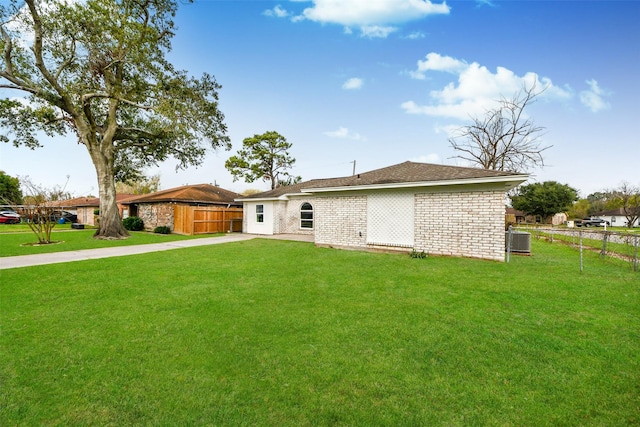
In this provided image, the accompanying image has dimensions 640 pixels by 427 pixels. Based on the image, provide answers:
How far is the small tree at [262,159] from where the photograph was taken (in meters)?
31.3

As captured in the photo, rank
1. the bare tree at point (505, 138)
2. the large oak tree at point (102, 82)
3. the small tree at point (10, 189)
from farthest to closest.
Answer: the small tree at point (10, 189) → the bare tree at point (505, 138) → the large oak tree at point (102, 82)

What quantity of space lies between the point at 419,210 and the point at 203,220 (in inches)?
577

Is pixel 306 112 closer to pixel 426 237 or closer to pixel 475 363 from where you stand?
pixel 426 237

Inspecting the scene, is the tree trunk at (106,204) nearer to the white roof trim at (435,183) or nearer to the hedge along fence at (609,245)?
the white roof trim at (435,183)

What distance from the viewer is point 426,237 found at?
30.4ft

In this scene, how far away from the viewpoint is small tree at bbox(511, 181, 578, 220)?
45.0 m

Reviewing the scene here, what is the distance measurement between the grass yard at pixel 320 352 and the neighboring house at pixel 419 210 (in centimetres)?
256

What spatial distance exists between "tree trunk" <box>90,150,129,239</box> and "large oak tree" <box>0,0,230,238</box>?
0.05 metres

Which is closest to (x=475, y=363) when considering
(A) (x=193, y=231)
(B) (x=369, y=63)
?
(B) (x=369, y=63)

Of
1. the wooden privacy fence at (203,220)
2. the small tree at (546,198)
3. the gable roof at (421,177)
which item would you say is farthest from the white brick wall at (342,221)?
the small tree at (546,198)

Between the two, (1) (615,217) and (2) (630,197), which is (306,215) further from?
(1) (615,217)

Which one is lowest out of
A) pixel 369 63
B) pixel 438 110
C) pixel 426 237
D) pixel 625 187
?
pixel 426 237

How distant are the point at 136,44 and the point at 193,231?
418 inches

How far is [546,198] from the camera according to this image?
149 feet
